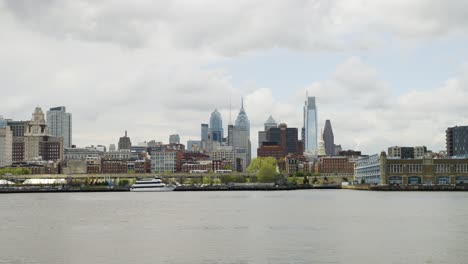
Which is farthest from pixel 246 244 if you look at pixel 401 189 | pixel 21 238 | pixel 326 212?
pixel 401 189

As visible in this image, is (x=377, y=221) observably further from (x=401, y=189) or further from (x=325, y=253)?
(x=401, y=189)

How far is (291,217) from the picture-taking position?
86500 millimetres

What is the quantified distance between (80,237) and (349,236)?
22.8 m

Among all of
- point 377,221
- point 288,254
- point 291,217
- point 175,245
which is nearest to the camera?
point 288,254

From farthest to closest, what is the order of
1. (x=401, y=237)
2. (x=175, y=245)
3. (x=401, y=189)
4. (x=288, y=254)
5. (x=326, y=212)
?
(x=401, y=189), (x=326, y=212), (x=401, y=237), (x=175, y=245), (x=288, y=254)

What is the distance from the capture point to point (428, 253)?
171 feet

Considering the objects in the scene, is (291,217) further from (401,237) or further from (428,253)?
(428,253)

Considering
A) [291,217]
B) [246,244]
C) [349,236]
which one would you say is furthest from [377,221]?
[246,244]

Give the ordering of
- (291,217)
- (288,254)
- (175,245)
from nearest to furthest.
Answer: (288,254)
(175,245)
(291,217)

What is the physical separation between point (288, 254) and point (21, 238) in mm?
25308

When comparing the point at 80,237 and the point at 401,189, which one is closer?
the point at 80,237

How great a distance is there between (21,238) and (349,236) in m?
27.8

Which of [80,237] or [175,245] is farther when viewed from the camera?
[80,237]

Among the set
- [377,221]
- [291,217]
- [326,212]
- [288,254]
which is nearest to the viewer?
[288,254]
